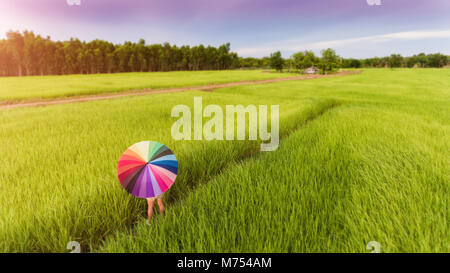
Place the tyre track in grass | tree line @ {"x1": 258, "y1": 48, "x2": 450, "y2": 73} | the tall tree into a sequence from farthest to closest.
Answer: the tall tree
tree line @ {"x1": 258, "y1": 48, "x2": 450, "y2": 73}
the tyre track in grass

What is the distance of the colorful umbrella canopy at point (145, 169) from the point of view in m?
1.02

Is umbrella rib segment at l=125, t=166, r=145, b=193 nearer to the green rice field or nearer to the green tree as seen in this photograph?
the green rice field

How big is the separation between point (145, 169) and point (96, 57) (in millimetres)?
45632

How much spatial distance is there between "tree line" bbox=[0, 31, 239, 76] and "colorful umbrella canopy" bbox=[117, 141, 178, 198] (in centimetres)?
1970

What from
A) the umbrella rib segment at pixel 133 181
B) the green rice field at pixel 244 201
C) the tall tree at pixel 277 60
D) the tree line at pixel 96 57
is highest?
the tall tree at pixel 277 60

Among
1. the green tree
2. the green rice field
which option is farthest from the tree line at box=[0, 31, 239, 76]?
the green tree

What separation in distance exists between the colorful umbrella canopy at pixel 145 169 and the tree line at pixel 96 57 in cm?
1970

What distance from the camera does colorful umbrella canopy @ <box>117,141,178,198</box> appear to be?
1022 mm

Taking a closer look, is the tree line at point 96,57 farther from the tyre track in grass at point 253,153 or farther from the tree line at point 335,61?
the tree line at point 335,61

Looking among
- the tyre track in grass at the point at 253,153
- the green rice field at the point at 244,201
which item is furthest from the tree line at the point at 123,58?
the green rice field at the point at 244,201

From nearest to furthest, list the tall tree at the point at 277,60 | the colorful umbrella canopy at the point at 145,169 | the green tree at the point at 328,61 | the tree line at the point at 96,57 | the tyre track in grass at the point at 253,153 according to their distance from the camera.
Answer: the colorful umbrella canopy at the point at 145,169 → the tyre track in grass at the point at 253,153 → the tree line at the point at 96,57 → the green tree at the point at 328,61 → the tall tree at the point at 277,60

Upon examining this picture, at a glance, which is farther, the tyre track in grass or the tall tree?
the tall tree
